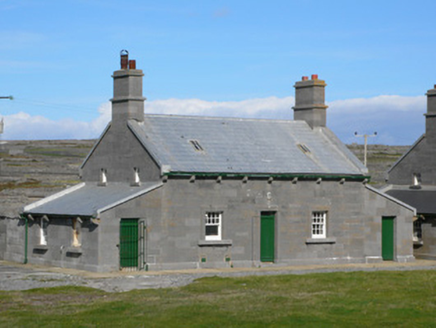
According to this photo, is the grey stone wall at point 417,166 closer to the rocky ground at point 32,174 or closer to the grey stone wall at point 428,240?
the grey stone wall at point 428,240

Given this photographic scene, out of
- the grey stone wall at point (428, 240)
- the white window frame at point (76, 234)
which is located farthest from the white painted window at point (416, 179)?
the white window frame at point (76, 234)

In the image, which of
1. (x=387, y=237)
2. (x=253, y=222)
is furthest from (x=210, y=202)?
(x=387, y=237)

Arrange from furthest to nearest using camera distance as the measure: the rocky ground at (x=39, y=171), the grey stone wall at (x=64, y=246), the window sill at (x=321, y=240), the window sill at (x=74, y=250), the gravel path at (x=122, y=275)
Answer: the rocky ground at (x=39, y=171) → the window sill at (x=321, y=240) → the window sill at (x=74, y=250) → the grey stone wall at (x=64, y=246) → the gravel path at (x=122, y=275)

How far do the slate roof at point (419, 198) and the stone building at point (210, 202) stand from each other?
1764 mm

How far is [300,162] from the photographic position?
43375mm

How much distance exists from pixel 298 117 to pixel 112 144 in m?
10.5

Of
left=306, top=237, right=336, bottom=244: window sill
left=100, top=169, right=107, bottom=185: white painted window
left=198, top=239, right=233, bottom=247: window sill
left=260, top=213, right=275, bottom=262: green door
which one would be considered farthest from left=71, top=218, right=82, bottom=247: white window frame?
left=306, top=237, right=336, bottom=244: window sill

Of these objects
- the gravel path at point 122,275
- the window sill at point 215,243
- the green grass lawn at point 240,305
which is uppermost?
the window sill at point 215,243

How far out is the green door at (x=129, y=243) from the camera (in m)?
38.0

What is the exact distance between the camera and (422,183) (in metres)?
49.2

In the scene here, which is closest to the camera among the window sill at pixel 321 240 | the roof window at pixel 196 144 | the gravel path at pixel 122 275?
the gravel path at pixel 122 275

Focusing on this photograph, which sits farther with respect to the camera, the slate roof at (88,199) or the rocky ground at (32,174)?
the rocky ground at (32,174)

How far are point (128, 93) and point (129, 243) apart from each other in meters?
7.12

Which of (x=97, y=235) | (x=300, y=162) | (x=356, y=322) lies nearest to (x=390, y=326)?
(x=356, y=322)
